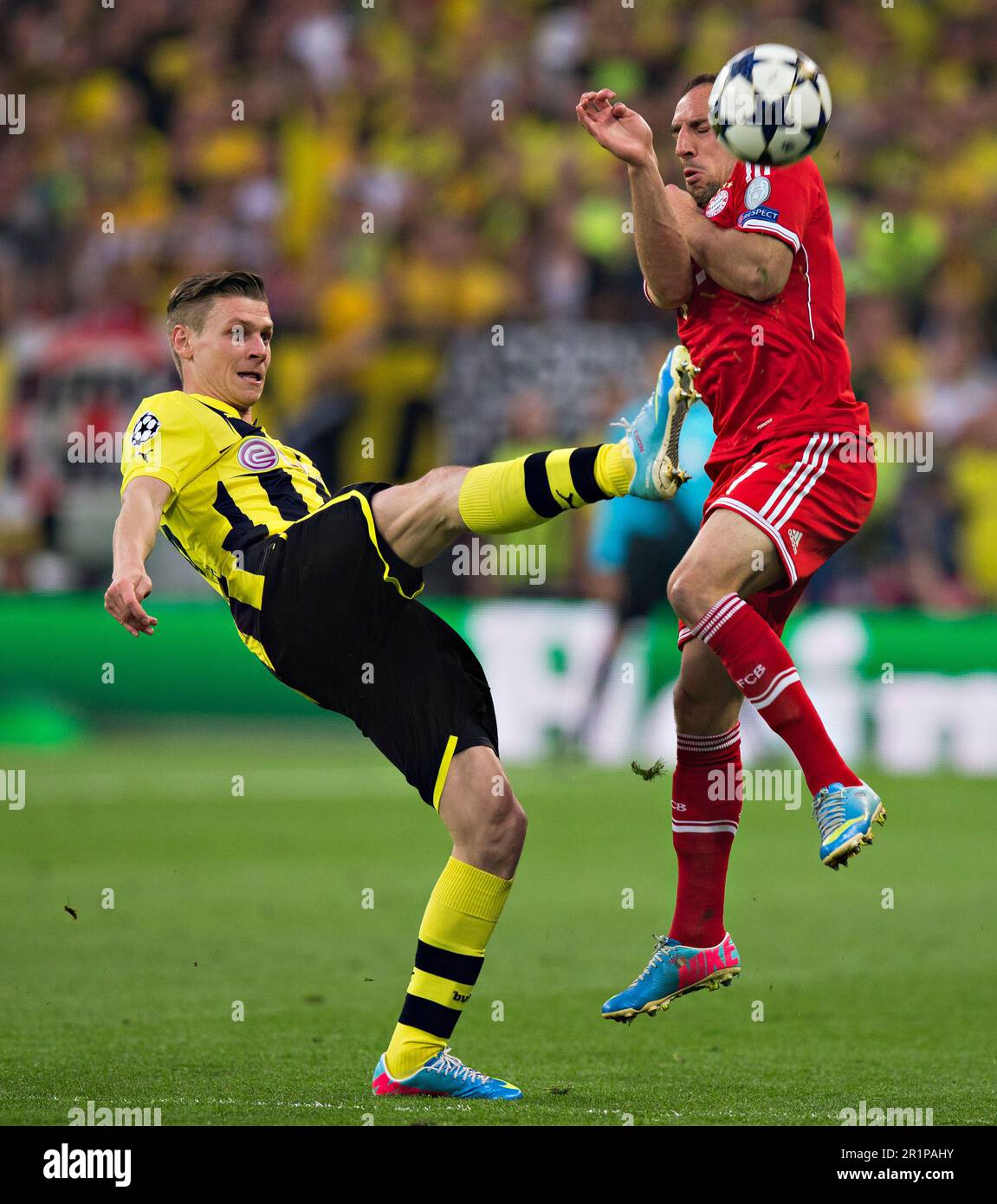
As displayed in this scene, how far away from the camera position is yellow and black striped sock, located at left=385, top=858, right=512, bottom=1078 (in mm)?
5023

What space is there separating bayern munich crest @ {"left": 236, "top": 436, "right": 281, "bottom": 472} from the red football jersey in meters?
1.31

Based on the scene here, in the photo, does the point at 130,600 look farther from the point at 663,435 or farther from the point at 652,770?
the point at 652,770

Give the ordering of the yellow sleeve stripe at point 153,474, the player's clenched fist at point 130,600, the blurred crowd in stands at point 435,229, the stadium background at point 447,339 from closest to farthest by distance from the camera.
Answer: the player's clenched fist at point 130,600 < the yellow sleeve stripe at point 153,474 < the stadium background at point 447,339 < the blurred crowd in stands at point 435,229

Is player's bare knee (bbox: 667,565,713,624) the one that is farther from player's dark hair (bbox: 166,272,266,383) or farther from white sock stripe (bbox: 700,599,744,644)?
player's dark hair (bbox: 166,272,266,383)

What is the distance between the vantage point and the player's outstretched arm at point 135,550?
457cm

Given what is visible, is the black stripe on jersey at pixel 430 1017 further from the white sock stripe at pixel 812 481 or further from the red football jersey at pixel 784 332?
the red football jersey at pixel 784 332

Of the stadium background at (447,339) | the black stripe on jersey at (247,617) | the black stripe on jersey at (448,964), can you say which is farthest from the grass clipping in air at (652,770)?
the stadium background at (447,339)

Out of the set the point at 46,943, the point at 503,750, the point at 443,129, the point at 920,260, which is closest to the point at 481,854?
the point at 46,943

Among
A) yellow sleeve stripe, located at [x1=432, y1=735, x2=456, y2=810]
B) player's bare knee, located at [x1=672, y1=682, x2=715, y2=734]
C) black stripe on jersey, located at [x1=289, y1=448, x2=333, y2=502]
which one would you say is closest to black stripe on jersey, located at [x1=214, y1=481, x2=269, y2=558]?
black stripe on jersey, located at [x1=289, y1=448, x2=333, y2=502]

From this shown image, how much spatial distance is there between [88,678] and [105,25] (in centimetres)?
773

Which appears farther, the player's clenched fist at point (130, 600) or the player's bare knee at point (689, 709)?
the player's bare knee at point (689, 709)

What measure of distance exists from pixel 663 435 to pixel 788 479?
20.2 inches

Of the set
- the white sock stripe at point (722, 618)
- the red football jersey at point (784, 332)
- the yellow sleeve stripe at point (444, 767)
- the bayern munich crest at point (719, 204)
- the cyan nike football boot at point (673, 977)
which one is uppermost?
the bayern munich crest at point (719, 204)

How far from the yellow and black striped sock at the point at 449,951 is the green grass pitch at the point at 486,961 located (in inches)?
9.1
